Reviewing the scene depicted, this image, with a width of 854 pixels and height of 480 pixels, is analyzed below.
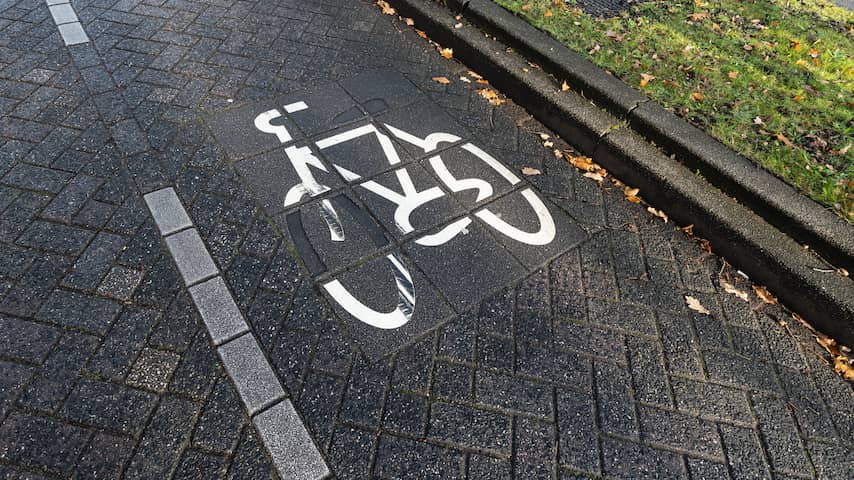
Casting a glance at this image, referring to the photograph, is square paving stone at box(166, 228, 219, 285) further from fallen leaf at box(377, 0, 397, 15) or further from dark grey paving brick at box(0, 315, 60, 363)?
fallen leaf at box(377, 0, 397, 15)

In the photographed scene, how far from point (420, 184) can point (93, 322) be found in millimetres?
2442

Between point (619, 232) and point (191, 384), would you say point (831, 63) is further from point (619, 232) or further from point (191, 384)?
point (191, 384)

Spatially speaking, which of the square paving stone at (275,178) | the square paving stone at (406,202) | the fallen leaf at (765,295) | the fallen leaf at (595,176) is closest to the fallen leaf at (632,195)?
the fallen leaf at (595,176)

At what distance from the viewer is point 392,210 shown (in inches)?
149

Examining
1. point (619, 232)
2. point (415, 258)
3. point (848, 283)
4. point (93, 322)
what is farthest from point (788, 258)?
point (93, 322)

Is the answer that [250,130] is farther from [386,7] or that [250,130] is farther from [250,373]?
[386,7]

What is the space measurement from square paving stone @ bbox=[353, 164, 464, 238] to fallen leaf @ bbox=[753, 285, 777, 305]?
2222 mm

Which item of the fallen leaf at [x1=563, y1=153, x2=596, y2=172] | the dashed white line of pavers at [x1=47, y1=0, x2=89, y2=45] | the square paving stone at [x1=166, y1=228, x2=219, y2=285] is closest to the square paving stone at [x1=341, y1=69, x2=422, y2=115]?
the fallen leaf at [x1=563, y1=153, x2=596, y2=172]

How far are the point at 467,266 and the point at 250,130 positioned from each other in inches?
93.3

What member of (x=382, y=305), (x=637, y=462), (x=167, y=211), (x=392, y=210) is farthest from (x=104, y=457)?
(x=637, y=462)

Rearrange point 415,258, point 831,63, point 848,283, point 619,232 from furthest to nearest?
point 831,63
point 619,232
point 415,258
point 848,283

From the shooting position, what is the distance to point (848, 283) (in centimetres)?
322

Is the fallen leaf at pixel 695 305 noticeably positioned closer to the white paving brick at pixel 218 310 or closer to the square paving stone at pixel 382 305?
the square paving stone at pixel 382 305

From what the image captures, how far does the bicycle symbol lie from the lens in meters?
3.22
